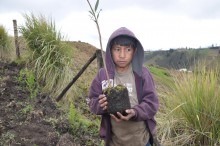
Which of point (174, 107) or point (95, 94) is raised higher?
point (95, 94)

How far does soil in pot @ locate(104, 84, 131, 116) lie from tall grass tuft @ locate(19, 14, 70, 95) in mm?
4234

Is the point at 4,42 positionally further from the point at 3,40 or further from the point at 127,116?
the point at 127,116

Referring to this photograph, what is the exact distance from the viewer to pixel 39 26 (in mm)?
7777

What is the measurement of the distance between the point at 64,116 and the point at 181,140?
1.78 meters

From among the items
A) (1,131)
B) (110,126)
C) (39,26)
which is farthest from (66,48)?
(110,126)

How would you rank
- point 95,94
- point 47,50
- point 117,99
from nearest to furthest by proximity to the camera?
point 117,99, point 95,94, point 47,50

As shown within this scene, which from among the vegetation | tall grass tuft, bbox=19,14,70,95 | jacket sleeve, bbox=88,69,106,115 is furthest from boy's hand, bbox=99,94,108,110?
tall grass tuft, bbox=19,14,70,95

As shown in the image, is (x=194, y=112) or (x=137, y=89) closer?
(x=137, y=89)

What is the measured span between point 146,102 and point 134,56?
0.41 metres

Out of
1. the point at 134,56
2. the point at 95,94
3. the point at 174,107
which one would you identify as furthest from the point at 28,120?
the point at 134,56

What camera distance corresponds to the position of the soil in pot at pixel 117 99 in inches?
110

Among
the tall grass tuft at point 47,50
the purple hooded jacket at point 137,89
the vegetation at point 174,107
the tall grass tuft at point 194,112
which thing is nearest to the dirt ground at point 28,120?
the vegetation at point 174,107

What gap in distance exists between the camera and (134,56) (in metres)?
3.13

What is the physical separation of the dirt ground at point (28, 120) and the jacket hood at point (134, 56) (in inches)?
65.5
